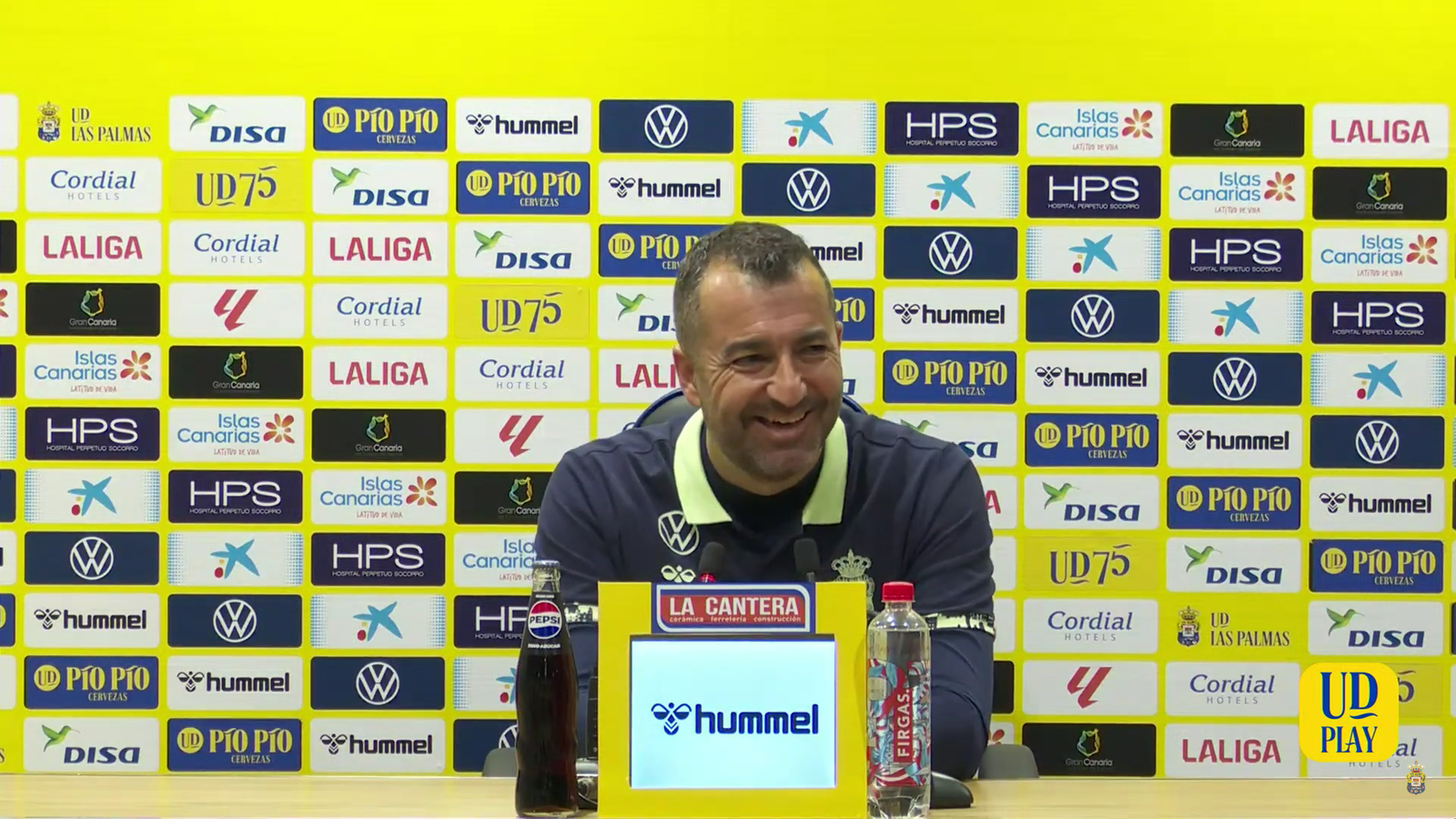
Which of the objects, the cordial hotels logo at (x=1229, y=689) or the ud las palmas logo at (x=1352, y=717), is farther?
the cordial hotels logo at (x=1229, y=689)

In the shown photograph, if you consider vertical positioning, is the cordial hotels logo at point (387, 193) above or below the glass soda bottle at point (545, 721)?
above

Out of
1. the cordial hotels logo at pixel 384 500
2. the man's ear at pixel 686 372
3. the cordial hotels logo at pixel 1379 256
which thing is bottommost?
the cordial hotels logo at pixel 384 500

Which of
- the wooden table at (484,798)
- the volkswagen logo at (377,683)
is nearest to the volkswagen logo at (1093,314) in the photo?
the wooden table at (484,798)

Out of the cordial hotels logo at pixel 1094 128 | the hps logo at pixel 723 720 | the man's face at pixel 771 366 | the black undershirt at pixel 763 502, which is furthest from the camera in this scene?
the cordial hotels logo at pixel 1094 128

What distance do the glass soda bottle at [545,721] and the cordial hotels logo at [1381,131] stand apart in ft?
8.26

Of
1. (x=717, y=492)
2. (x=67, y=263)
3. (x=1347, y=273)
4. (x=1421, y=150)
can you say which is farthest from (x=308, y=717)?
(x=1421, y=150)

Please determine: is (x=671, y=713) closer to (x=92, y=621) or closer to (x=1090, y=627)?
(x=1090, y=627)

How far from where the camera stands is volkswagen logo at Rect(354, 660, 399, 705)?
309 cm

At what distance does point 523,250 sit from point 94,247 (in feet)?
3.28

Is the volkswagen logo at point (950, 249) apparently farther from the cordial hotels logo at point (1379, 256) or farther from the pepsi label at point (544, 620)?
the pepsi label at point (544, 620)

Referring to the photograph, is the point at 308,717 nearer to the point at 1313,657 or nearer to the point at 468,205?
the point at 468,205

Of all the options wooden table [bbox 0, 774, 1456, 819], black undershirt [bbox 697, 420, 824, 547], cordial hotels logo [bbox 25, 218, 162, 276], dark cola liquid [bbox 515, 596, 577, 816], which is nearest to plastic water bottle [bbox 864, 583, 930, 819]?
wooden table [bbox 0, 774, 1456, 819]

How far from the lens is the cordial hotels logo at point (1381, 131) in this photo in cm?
306

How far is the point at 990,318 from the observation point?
121 inches
